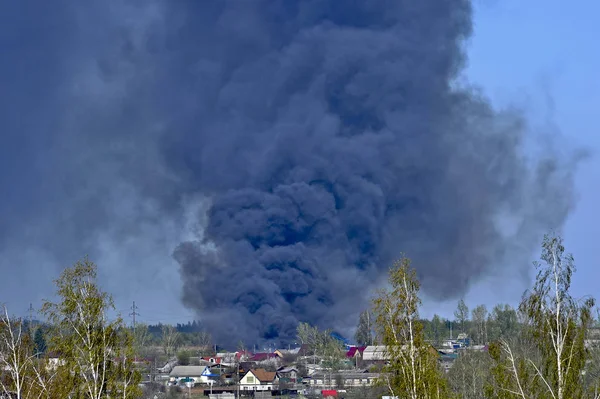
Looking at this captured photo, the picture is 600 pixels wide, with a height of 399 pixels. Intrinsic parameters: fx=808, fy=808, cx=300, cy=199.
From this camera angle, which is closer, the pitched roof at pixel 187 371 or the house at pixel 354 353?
the pitched roof at pixel 187 371

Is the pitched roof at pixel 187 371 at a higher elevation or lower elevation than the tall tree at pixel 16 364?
higher

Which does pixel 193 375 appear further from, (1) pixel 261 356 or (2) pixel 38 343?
(2) pixel 38 343

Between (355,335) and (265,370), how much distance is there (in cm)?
3171

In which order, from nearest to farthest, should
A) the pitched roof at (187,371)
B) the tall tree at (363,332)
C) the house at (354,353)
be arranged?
the pitched roof at (187,371) < the house at (354,353) < the tall tree at (363,332)

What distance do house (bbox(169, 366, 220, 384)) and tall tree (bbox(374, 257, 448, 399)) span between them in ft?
203

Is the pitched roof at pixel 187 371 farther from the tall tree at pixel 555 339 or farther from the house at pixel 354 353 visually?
the tall tree at pixel 555 339

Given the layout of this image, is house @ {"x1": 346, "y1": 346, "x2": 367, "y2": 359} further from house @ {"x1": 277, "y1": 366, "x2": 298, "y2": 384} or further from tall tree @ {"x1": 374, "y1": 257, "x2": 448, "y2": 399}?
tall tree @ {"x1": 374, "y1": 257, "x2": 448, "y2": 399}

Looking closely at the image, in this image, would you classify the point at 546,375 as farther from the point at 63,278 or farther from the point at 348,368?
the point at 348,368

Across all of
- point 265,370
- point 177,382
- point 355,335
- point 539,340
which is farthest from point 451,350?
point 539,340

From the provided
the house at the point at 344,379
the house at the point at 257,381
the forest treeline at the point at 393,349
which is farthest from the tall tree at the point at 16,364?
the house at the point at 257,381

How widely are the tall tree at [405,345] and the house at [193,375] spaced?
62010 mm

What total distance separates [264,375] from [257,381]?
1265 millimetres

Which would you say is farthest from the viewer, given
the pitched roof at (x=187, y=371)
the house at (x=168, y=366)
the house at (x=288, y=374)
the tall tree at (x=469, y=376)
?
the house at (x=168, y=366)

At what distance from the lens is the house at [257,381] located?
74.3 metres
